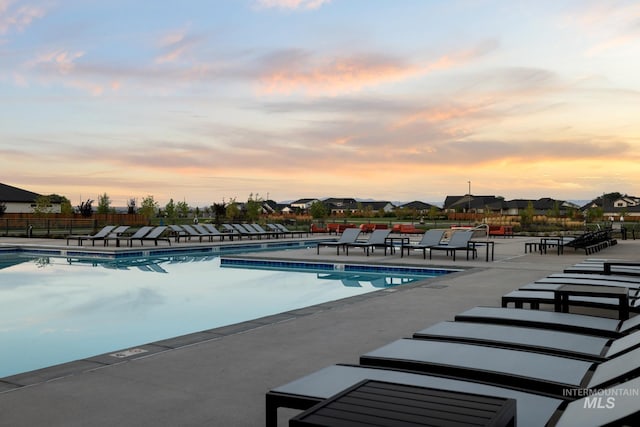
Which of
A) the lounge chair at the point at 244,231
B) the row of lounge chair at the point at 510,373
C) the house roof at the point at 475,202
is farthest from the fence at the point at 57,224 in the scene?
the house roof at the point at 475,202

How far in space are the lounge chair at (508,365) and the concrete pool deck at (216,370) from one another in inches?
31.4

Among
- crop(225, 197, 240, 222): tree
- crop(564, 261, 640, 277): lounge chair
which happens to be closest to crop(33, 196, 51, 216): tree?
crop(225, 197, 240, 222): tree

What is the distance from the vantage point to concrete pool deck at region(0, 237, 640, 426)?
3.14 meters

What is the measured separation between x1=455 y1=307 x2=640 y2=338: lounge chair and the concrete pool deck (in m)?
0.97

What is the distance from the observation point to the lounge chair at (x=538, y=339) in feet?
10.1

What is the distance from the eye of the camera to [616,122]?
64.3 ft

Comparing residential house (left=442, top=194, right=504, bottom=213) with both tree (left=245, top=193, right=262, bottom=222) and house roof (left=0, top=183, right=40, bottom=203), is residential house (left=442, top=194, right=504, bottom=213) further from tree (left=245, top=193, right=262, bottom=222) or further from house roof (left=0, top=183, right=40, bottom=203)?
house roof (left=0, top=183, right=40, bottom=203)

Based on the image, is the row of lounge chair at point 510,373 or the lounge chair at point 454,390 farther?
the row of lounge chair at point 510,373

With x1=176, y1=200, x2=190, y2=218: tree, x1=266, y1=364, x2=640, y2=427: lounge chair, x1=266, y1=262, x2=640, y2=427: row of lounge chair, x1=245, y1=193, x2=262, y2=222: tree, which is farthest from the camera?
x1=176, y1=200, x2=190, y2=218: tree

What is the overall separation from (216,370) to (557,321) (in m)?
2.58

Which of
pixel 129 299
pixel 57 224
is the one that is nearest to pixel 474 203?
pixel 57 224

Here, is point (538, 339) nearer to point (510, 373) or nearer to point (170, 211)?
point (510, 373)

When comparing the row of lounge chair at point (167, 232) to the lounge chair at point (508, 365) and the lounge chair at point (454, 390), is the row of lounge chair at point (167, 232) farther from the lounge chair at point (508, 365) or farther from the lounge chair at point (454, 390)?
the lounge chair at point (454, 390)

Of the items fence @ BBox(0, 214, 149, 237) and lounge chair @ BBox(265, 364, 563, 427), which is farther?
fence @ BBox(0, 214, 149, 237)
